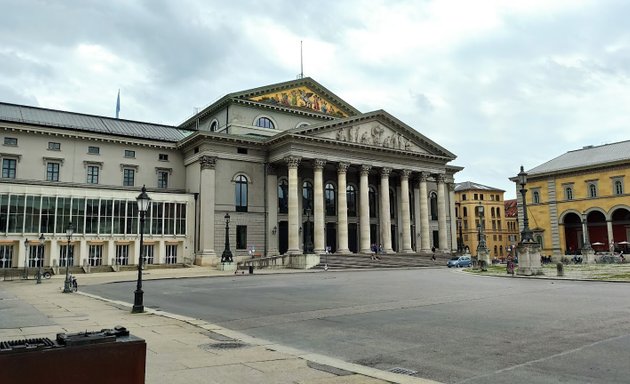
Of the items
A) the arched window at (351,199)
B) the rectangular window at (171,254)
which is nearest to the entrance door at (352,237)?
the arched window at (351,199)

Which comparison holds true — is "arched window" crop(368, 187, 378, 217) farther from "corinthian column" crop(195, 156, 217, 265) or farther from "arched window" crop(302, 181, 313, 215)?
"corinthian column" crop(195, 156, 217, 265)

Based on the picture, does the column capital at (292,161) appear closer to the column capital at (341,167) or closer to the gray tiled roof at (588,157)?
the column capital at (341,167)

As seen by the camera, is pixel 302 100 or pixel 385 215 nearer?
pixel 385 215

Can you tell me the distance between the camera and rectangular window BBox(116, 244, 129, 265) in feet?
160

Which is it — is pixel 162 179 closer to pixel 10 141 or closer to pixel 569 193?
pixel 10 141

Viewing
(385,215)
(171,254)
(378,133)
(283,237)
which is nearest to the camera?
(171,254)

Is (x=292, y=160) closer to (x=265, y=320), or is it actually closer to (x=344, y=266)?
(x=344, y=266)

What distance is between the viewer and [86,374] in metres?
3.88

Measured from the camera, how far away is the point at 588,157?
72.9 metres

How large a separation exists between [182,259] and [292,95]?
23.7 m

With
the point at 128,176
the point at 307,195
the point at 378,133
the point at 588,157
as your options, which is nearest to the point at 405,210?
the point at 378,133

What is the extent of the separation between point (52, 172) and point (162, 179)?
35.8 ft

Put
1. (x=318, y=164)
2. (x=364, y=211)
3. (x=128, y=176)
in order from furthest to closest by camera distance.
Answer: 1. (x=364, y=211)
2. (x=318, y=164)
3. (x=128, y=176)

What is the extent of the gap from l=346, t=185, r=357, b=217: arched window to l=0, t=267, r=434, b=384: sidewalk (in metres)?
48.2
